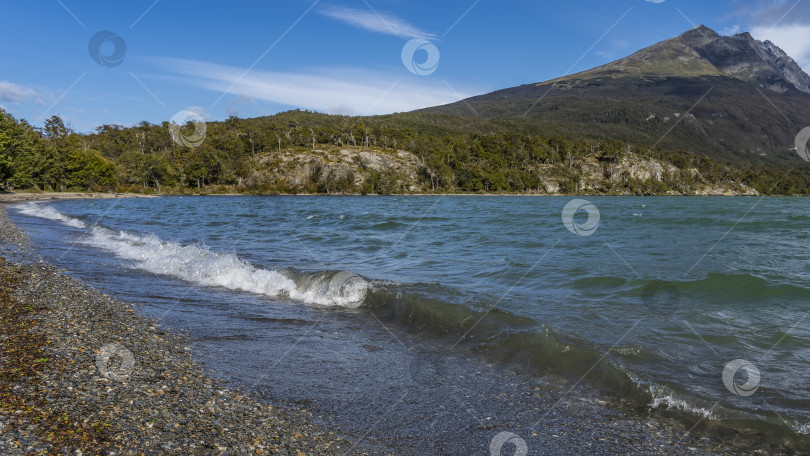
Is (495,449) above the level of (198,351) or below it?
below

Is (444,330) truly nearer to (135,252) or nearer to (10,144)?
(135,252)

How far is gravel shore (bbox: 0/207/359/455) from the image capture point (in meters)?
4.64

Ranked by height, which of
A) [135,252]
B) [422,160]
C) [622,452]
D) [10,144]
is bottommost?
[622,452]

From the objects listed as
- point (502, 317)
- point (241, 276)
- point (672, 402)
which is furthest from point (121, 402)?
point (241, 276)

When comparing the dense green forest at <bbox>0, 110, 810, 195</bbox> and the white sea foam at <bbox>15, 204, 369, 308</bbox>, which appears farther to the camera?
the dense green forest at <bbox>0, 110, 810, 195</bbox>

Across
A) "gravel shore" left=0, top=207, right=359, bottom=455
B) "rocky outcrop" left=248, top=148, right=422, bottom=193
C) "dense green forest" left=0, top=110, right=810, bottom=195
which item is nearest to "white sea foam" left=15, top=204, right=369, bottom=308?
"gravel shore" left=0, top=207, right=359, bottom=455

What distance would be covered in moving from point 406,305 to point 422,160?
16636cm

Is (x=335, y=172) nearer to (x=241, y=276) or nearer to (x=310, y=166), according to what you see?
(x=310, y=166)

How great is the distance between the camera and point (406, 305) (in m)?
11.6

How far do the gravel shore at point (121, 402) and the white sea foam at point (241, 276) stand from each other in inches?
189

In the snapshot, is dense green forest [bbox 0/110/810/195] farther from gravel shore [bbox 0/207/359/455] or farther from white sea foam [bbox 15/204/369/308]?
gravel shore [bbox 0/207/359/455]

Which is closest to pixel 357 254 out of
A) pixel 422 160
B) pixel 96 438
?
pixel 96 438

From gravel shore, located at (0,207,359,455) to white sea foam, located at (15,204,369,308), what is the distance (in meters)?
4.80

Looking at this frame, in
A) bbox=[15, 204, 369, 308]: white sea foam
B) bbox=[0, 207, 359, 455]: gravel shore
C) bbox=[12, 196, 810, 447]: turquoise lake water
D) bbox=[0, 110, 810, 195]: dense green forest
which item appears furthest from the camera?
bbox=[0, 110, 810, 195]: dense green forest
